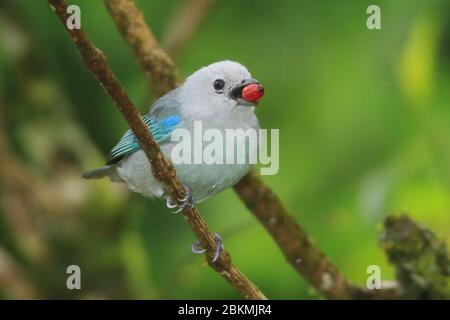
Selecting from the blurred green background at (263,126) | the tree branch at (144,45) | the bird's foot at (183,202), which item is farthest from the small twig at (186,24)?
the bird's foot at (183,202)

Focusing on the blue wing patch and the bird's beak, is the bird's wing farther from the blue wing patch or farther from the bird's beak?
the bird's beak

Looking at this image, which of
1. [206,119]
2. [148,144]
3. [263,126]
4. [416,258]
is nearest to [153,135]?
[206,119]

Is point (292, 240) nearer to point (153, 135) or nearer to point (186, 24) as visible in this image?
point (153, 135)

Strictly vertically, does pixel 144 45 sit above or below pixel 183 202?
above

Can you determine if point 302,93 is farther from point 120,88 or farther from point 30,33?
point 120,88

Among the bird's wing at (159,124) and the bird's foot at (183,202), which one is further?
the bird's wing at (159,124)

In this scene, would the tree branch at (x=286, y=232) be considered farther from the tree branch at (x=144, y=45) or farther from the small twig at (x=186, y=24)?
the small twig at (x=186, y=24)
